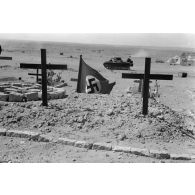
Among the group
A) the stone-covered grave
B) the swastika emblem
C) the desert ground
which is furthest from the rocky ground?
the swastika emblem

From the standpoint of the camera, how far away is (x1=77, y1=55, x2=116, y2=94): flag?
11227 millimetres

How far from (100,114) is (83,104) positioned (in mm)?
1288


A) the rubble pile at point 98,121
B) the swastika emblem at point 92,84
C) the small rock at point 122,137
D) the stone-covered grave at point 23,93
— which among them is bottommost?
the small rock at point 122,137

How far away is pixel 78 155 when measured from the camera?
20.8 ft

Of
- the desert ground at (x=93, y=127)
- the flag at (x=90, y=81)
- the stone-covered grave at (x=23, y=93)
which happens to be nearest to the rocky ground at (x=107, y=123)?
the desert ground at (x=93, y=127)

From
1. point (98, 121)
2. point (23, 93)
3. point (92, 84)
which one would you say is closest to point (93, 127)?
point (98, 121)

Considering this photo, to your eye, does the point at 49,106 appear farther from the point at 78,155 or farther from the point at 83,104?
the point at 78,155

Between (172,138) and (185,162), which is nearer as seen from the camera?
(185,162)

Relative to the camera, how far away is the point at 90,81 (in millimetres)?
11258

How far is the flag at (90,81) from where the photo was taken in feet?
36.8

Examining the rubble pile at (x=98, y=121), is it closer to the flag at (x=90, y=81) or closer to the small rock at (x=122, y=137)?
the small rock at (x=122, y=137)

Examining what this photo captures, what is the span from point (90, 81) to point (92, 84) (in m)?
0.14

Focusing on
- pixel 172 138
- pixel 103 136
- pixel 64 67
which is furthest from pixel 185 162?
pixel 64 67

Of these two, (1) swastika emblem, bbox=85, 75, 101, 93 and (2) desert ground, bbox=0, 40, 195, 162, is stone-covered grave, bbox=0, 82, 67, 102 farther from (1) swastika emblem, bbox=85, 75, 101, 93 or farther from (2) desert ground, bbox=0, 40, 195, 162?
(1) swastika emblem, bbox=85, 75, 101, 93
